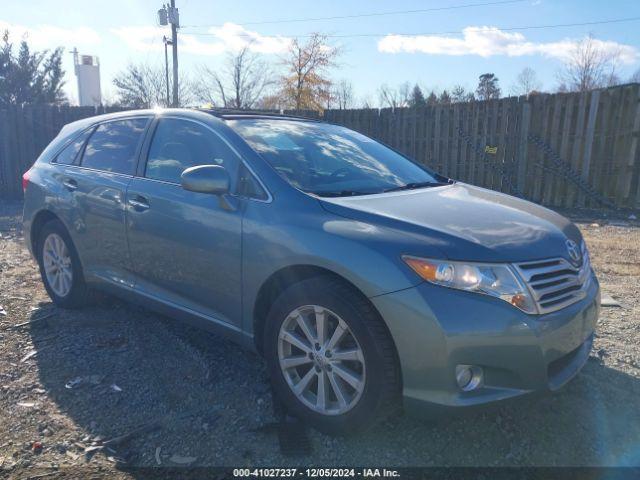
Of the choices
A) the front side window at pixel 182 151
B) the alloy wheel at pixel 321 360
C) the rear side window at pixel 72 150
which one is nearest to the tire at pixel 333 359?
the alloy wheel at pixel 321 360

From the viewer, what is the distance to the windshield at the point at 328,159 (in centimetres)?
322

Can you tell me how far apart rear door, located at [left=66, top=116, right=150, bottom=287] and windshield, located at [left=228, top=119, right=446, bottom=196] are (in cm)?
106

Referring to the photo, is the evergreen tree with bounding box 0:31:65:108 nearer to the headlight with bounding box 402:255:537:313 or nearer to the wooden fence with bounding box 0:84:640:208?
the wooden fence with bounding box 0:84:640:208

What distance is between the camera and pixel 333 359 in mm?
2664

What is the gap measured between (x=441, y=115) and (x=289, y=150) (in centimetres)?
898

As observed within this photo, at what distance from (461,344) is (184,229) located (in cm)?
188

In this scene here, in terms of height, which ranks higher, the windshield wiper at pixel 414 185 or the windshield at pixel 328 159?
the windshield at pixel 328 159

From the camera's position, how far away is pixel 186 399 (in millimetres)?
3152

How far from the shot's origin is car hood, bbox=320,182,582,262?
97.2 inches

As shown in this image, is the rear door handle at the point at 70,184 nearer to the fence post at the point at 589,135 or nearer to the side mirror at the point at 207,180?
the side mirror at the point at 207,180

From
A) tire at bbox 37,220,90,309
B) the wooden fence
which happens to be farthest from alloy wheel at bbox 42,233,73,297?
the wooden fence

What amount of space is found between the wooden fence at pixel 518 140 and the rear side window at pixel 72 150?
28.4 feet

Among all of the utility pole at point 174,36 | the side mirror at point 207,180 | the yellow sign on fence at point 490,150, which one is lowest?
the yellow sign on fence at point 490,150

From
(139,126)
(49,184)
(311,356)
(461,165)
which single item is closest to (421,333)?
(311,356)
